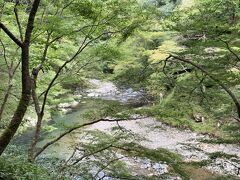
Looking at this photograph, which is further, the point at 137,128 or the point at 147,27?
the point at 137,128

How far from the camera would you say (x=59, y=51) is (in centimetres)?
884

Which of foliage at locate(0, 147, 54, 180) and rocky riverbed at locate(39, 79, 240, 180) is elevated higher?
foliage at locate(0, 147, 54, 180)

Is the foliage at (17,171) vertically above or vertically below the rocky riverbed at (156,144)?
above

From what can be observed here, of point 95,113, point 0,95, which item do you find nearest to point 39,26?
point 95,113

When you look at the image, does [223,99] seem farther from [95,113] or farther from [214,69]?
[95,113]

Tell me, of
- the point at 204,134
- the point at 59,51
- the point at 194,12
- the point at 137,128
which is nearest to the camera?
the point at 194,12

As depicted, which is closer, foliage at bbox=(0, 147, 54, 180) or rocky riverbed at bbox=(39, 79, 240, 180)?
foliage at bbox=(0, 147, 54, 180)

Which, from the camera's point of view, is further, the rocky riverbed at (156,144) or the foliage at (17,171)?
the rocky riverbed at (156,144)

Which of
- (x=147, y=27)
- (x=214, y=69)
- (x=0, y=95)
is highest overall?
(x=147, y=27)

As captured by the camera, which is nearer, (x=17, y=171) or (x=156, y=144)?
(x=17, y=171)

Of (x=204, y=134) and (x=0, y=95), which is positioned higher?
(x=0, y=95)

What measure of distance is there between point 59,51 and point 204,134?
8882 mm

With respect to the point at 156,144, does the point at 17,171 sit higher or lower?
higher

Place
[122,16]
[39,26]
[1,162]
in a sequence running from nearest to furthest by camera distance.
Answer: [1,162], [39,26], [122,16]
